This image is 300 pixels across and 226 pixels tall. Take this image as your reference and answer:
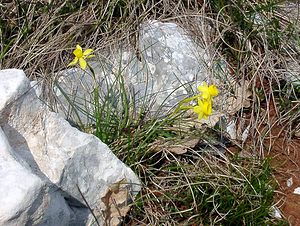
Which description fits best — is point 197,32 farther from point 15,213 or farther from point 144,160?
point 15,213

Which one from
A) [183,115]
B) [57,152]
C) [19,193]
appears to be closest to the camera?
[19,193]

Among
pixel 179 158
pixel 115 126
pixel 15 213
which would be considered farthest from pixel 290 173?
pixel 15 213

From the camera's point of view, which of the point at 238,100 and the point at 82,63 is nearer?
the point at 82,63

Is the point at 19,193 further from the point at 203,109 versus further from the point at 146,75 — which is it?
the point at 146,75

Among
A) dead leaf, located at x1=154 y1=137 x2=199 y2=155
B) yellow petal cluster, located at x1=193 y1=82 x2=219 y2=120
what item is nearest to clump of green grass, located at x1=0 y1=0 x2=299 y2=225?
dead leaf, located at x1=154 y1=137 x2=199 y2=155

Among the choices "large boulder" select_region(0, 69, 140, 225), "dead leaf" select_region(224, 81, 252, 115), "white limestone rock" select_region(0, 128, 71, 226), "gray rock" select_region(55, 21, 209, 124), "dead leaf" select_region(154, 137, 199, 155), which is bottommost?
"dead leaf" select_region(224, 81, 252, 115)

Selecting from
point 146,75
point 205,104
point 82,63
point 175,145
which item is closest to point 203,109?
point 205,104

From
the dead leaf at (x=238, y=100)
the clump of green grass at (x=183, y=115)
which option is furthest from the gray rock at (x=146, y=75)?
the dead leaf at (x=238, y=100)

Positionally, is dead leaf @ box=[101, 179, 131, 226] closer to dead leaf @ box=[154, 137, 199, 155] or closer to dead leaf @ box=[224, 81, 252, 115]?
dead leaf @ box=[154, 137, 199, 155]

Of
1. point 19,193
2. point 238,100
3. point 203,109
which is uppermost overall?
point 19,193
